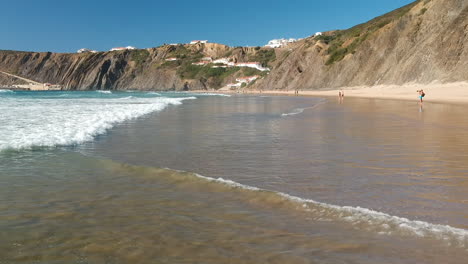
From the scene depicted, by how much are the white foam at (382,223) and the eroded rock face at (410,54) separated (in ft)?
157

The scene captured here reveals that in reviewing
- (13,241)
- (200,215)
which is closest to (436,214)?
(200,215)

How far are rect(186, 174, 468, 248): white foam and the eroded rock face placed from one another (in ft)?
157

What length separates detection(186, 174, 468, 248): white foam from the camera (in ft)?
14.4

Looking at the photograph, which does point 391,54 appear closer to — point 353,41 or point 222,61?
point 353,41

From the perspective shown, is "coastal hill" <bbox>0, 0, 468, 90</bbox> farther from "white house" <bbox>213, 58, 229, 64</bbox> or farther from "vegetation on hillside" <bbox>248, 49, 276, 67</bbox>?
"white house" <bbox>213, 58, 229, 64</bbox>

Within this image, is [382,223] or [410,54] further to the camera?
[410,54]

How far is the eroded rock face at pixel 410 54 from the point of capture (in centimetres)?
5208

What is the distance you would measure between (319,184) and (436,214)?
200 centimetres

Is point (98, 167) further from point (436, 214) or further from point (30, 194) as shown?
point (436, 214)

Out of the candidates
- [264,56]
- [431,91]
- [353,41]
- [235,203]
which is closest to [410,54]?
[431,91]

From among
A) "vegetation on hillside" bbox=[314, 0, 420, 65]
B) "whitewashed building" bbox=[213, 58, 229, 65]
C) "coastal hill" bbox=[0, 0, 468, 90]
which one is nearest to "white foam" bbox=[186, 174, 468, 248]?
"coastal hill" bbox=[0, 0, 468, 90]

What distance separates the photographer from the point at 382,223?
4.80 meters

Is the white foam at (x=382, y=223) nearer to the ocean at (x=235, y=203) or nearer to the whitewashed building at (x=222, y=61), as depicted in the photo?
the ocean at (x=235, y=203)

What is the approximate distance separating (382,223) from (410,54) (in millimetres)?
62422
